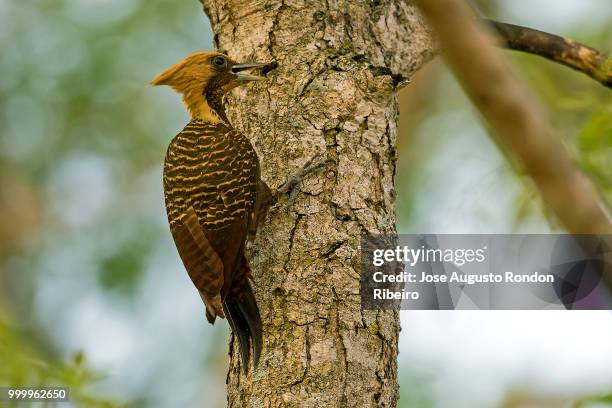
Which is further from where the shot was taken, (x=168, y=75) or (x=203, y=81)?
(x=168, y=75)

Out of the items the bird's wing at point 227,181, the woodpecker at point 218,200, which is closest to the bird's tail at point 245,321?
the woodpecker at point 218,200

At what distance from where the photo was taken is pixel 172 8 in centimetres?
866

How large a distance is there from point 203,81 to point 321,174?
4.09ft

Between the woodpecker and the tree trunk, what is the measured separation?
2.7 inches

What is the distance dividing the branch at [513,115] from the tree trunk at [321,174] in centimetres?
194

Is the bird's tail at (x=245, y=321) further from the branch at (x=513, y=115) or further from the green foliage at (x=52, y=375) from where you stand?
the branch at (x=513, y=115)

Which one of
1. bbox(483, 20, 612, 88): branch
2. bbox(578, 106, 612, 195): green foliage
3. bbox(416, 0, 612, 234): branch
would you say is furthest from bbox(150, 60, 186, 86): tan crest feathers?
bbox(416, 0, 612, 234): branch

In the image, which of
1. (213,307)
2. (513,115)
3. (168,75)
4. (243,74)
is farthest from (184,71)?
(513,115)

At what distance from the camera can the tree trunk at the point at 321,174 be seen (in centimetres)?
328

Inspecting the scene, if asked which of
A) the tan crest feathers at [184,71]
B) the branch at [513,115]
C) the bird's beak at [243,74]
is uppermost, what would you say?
the tan crest feathers at [184,71]

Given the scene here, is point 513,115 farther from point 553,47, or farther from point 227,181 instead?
point 553,47

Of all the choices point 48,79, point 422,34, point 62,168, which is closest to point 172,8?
point 48,79

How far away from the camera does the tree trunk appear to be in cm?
328

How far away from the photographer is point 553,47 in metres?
4.32
